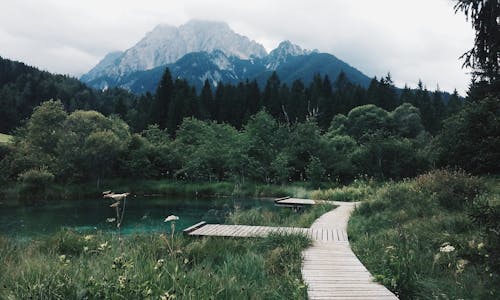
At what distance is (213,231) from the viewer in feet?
28.0

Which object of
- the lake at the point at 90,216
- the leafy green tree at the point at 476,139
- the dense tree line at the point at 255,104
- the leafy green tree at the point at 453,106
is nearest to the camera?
the leafy green tree at the point at 476,139

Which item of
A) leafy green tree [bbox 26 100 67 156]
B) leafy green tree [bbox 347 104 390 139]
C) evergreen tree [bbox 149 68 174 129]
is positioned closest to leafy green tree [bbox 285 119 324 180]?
leafy green tree [bbox 347 104 390 139]

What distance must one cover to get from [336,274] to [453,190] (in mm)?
5292

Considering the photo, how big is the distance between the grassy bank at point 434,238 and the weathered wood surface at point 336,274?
0.77 ft

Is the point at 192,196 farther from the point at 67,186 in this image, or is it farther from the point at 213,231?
the point at 213,231

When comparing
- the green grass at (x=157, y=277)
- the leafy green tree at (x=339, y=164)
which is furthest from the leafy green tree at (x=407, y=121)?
the green grass at (x=157, y=277)

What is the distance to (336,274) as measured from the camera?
5172 millimetres

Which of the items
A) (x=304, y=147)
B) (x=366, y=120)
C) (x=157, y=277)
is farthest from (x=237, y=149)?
(x=157, y=277)

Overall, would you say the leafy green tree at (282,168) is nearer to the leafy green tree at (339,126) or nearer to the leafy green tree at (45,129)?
the leafy green tree at (339,126)

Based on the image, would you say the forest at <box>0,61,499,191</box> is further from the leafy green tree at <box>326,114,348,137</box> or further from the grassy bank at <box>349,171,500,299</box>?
the grassy bank at <box>349,171,500,299</box>

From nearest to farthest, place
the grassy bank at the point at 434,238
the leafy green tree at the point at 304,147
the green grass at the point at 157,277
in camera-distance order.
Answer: the green grass at the point at 157,277 → the grassy bank at the point at 434,238 → the leafy green tree at the point at 304,147

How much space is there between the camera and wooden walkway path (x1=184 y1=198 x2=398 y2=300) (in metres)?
4.40

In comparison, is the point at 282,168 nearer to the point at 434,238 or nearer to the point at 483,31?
the point at 483,31

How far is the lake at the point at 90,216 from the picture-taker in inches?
543
